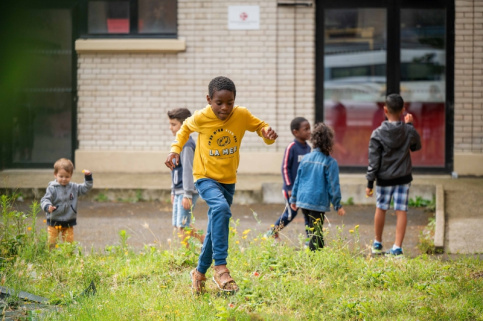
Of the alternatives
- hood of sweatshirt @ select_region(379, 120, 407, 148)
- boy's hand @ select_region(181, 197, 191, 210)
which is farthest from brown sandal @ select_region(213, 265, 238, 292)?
hood of sweatshirt @ select_region(379, 120, 407, 148)

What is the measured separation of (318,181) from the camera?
24.0 feet

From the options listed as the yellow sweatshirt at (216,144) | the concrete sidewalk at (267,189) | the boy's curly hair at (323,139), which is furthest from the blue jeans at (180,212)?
the concrete sidewalk at (267,189)

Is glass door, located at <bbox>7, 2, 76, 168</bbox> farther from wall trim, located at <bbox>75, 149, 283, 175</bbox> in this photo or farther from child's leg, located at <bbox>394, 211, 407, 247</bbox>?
child's leg, located at <bbox>394, 211, 407, 247</bbox>

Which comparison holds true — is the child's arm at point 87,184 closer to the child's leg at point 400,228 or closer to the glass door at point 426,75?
the child's leg at point 400,228

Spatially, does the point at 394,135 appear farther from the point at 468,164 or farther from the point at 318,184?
the point at 468,164

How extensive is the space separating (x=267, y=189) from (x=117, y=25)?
403 cm

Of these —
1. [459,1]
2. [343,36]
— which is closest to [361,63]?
[343,36]

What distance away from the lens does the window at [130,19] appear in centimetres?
1266

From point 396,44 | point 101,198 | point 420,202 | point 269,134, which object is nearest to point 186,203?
point 269,134

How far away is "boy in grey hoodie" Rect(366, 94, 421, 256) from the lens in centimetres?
777

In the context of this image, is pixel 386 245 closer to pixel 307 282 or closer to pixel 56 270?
pixel 307 282

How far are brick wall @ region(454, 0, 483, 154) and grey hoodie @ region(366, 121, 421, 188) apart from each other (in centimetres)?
465

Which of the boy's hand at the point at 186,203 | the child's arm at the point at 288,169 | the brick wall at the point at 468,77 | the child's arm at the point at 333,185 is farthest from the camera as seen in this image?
the brick wall at the point at 468,77

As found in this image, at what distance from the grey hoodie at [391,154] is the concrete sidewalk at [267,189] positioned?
1.30 metres
